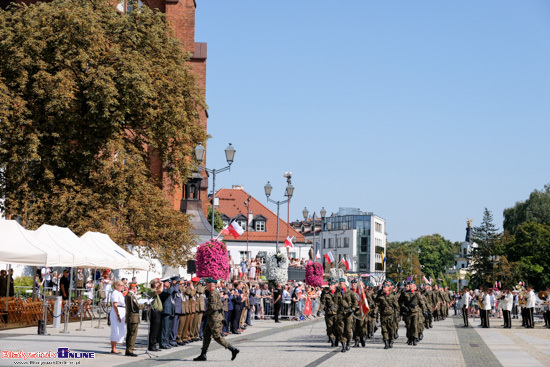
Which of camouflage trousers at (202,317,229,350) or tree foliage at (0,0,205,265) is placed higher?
tree foliage at (0,0,205,265)

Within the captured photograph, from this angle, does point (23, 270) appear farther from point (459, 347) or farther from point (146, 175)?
point (459, 347)

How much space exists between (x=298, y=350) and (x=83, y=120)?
20.1 meters

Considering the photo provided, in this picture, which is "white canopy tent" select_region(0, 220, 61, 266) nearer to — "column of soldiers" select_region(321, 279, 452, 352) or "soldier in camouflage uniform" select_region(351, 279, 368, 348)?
"column of soldiers" select_region(321, 279, 452, 352)

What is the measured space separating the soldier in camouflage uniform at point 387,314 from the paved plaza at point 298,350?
391mm

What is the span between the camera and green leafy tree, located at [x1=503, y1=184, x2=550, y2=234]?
102125mm

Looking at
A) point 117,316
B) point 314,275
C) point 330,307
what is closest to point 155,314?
point 117,316

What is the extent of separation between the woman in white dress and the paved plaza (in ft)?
1.45

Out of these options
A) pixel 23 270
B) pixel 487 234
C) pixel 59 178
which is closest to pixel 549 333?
pixel 59 178

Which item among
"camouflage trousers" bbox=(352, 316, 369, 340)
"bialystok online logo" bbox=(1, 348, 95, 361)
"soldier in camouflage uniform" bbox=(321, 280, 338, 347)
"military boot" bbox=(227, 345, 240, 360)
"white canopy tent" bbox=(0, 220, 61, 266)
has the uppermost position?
"white canopy tent" bbox=(0, 220, 61, 266)

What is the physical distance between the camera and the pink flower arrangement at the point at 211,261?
38.6 m

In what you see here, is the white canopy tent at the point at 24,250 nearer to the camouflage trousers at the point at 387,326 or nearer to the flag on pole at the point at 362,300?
the flag on pole at the point at 362,300

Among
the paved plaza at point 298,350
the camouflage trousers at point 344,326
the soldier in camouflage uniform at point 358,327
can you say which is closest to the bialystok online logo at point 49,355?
the paved plaza at point 298,350

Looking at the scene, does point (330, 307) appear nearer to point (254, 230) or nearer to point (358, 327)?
point (358, 327)

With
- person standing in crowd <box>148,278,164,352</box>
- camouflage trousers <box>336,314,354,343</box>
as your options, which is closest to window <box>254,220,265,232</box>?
camouflage trousers <box>336,314,354,343</box>
